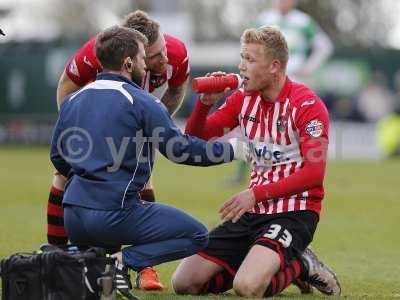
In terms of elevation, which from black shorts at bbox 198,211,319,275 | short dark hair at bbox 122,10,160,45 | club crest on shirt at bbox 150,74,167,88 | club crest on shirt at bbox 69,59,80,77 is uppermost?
short dark hair at bbox 122,10,160,45

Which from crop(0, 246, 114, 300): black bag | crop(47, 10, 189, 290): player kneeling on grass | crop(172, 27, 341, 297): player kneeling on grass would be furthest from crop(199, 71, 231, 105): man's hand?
crop(0, 246, 114, 300): black bag

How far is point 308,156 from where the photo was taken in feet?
21.3

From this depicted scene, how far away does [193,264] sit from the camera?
6.79m

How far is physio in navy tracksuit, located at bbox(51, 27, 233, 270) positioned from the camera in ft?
19.1

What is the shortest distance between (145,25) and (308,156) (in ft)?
4.58

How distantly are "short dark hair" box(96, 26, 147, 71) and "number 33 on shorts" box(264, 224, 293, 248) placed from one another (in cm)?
144

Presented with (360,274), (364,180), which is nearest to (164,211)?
(360,274)

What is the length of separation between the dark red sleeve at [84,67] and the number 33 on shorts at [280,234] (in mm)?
1623

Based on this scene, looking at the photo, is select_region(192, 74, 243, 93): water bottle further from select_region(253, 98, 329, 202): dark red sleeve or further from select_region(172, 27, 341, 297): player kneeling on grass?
select_region(253, 98, 329, 202): dark red sleeve

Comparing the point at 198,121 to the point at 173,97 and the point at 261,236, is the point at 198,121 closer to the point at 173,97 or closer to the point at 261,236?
the point at 261,236

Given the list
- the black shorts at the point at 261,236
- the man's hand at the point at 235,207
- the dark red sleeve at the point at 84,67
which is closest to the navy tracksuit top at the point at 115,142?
the man's hand at the point at 235,207

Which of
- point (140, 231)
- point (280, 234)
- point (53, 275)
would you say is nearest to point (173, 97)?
point (280, 234)

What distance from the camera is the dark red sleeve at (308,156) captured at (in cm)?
645

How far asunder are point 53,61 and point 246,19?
23281 millimetres
